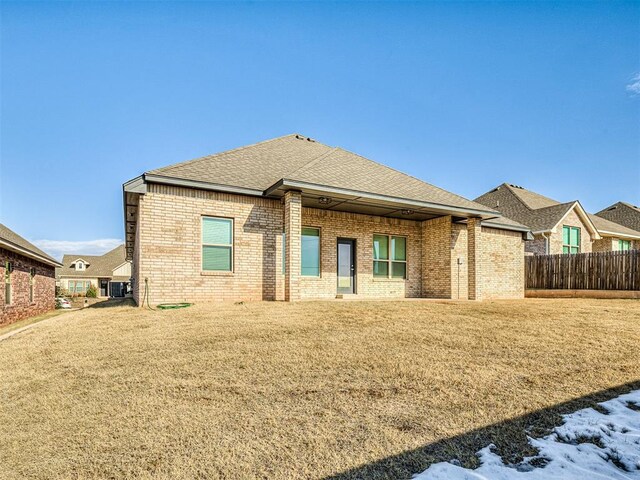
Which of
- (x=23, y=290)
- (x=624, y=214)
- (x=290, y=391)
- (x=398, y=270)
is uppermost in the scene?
(x=624, y=214)

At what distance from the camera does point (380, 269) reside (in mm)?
13922

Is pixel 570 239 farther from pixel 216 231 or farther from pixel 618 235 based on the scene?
pixel 216 231

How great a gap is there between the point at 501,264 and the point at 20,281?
2175 cm

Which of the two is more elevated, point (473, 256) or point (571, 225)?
point (571, 225)

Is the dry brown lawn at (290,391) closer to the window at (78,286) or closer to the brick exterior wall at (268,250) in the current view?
the brick exterior wall at (268,250)

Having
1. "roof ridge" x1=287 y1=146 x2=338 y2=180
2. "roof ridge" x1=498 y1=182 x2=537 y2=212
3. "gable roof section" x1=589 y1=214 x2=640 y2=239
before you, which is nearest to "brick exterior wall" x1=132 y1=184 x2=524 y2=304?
"roof ridge" x1=287 y1=146 x2=338 y2=180

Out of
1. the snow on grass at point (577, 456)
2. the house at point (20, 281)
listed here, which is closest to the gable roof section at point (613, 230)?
the snow on grass at point (577, 456)

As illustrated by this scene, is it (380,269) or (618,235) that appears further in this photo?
(618,235)

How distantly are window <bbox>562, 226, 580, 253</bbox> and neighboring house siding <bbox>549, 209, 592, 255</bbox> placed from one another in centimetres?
31

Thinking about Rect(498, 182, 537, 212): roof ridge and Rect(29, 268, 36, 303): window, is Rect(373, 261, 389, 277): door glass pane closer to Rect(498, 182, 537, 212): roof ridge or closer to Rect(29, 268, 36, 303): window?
Rect(498, 182, 537, 212): roof ridge

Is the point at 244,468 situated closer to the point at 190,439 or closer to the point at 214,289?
the point at 190,439

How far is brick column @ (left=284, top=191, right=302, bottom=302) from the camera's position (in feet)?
34.3

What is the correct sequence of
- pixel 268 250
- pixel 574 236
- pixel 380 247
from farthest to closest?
pixel 574 236 < pixel 380 247 < pixel 268 250

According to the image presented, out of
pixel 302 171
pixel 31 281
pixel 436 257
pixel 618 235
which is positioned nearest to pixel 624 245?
pixel 618 235
